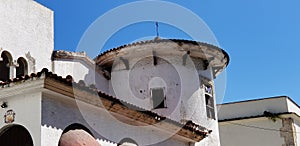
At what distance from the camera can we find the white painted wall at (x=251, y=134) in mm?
23625

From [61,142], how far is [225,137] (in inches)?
639

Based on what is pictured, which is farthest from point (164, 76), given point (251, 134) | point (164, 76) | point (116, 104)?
point (251, 134)

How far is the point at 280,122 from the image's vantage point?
77.5 ft

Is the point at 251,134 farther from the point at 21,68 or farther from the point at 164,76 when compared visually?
the point at 21,68

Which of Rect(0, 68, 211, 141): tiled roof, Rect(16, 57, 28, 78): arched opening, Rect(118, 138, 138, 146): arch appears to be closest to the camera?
Rect(0, 68, 211, 141): tiled roof

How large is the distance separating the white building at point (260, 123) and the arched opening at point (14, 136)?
1545 centimetres

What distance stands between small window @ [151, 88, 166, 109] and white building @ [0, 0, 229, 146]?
0.04 meters

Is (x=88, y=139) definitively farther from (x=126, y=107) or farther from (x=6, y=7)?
(x=6, y=7)

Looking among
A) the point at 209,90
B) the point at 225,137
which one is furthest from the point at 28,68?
the point at 225,137

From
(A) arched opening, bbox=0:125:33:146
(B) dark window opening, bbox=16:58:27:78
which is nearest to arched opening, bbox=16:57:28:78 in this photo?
(B) dark window opening, bbox=16:58:27:78

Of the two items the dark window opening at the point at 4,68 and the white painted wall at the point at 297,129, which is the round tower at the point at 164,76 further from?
the white painted wall at the point at 297,129

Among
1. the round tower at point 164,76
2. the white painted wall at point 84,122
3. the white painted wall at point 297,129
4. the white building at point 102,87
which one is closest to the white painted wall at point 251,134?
the white painted wall at point 297,129

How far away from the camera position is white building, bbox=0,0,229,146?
9258mm

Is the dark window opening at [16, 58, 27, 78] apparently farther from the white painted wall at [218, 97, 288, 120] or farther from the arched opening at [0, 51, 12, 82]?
the white painted wall at [218, 97, 288, 120]
